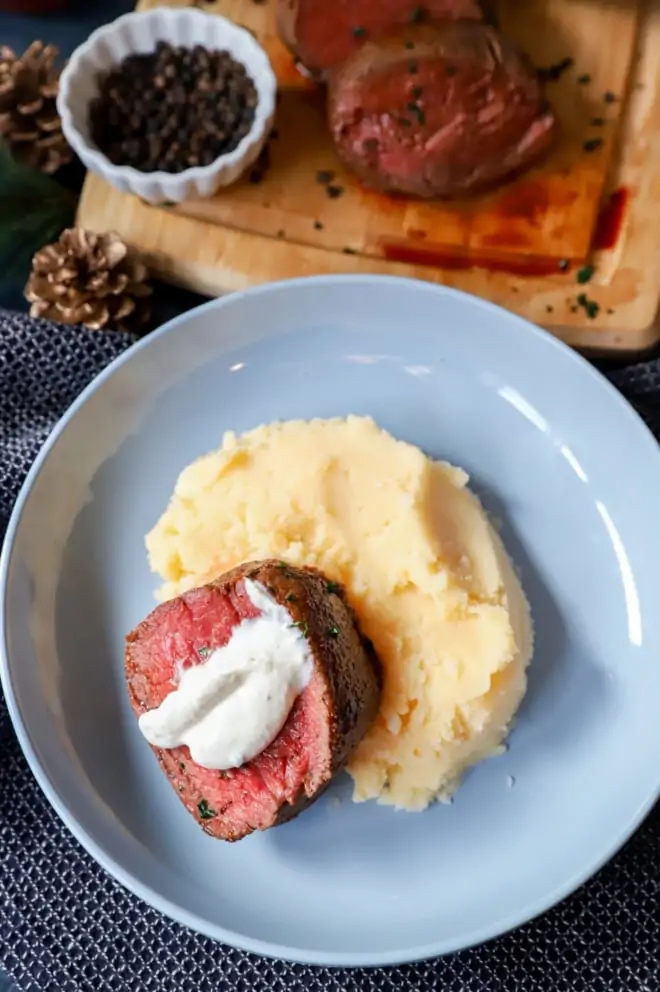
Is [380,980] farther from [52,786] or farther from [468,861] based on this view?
[52,786]

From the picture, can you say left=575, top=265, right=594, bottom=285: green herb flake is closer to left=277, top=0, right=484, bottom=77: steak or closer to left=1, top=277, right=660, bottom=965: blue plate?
left=1, top=277, right=660, bottom=965: blue plate

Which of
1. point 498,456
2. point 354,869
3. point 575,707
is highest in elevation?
point 498,456

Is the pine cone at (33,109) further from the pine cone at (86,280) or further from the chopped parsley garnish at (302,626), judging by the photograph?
the chopped parsley garnish at (302,626)

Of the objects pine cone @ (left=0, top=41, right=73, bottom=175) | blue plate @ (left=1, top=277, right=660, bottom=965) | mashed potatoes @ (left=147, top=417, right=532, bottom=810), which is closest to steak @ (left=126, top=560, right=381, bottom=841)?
mashed potatoes @ (left=147, top=417, right=532, bottom=810)

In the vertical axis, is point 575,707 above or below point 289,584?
below

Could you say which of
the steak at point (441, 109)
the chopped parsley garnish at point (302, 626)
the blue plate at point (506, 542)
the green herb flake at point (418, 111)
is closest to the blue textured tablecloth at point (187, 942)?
the blue plate at point (506, 542)

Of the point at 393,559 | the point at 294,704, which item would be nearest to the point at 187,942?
the point at 294,704

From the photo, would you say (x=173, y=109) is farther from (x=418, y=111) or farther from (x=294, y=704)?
(x=294, y=704)

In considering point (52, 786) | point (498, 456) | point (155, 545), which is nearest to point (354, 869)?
point (52, 786)
